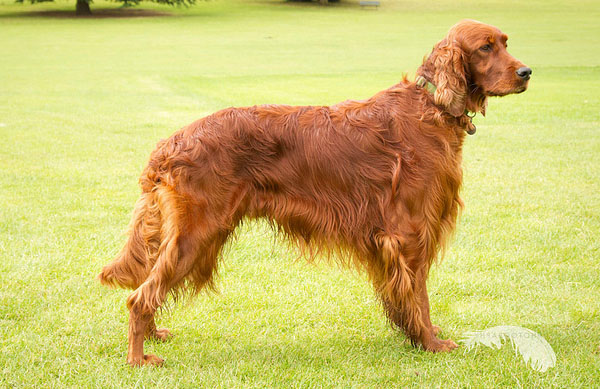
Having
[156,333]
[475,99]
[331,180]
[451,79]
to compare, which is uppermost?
[451,79]

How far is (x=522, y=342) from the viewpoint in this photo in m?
3.76

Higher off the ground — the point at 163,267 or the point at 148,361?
the point at 163,267

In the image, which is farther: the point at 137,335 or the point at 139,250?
the point at 139,250

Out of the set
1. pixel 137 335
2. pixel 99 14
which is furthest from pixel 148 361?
pixel 99 14

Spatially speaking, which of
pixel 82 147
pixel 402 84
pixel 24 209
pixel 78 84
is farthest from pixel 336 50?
pixel 402 84

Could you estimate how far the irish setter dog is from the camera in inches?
136

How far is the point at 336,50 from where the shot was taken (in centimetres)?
2625

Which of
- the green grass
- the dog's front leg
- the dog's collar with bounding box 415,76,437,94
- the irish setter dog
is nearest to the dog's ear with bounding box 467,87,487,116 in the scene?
the irish setter dog

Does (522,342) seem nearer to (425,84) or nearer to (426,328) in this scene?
(426,328)

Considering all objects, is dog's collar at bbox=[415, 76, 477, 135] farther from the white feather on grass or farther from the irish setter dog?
the white feather on grass

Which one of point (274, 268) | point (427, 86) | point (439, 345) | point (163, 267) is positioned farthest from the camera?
point (274, 268)

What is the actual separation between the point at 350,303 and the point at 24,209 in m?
3.59

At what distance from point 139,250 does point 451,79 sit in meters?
1.96

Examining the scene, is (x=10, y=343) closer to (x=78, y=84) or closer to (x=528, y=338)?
(x=528, y=338)
